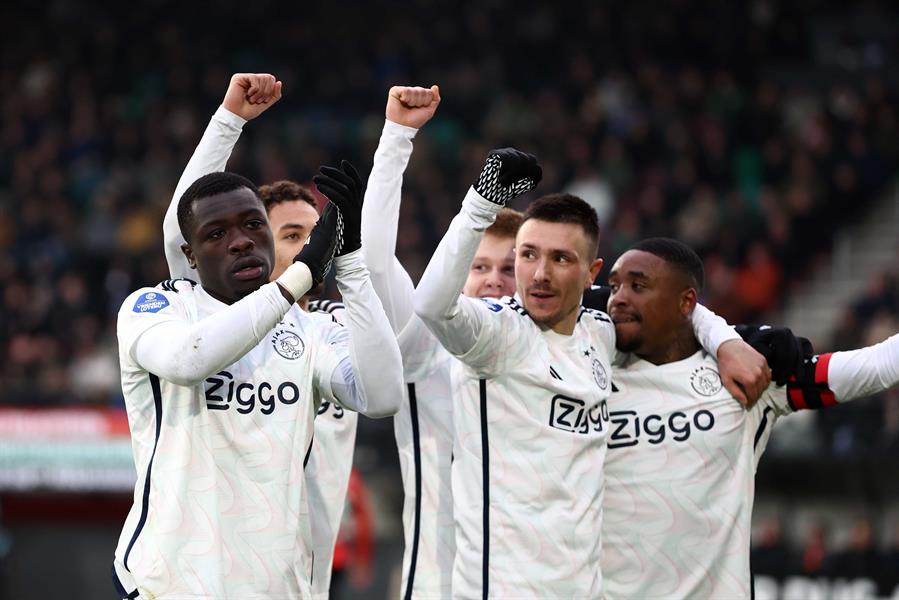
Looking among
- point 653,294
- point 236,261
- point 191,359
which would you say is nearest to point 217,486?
point 191,359

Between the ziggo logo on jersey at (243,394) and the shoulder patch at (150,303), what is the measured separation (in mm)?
300

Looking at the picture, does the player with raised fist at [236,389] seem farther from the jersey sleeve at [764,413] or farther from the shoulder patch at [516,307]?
the jersey sleeve at [764,413]

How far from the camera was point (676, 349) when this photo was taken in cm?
593

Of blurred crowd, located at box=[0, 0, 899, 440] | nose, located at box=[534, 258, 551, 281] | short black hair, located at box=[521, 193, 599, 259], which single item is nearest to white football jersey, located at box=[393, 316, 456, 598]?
nose, located at box=[534, 258, 551, 281]

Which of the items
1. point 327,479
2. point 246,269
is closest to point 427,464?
point 327,479

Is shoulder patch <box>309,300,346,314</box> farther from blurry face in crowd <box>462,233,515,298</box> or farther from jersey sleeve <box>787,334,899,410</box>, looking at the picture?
jersey sleeve <box>787,334,899,410</box>

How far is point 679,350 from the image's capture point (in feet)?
19.5

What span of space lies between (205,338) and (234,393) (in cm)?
36

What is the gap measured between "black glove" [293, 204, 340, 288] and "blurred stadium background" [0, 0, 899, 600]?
7969mm

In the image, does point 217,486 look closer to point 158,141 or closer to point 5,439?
point 5,439

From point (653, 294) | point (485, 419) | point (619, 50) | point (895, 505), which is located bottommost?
point (895, 505)

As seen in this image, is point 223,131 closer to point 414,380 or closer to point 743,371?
→ point 414,380

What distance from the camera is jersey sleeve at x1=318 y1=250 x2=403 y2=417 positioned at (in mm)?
4820

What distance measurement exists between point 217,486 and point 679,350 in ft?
7.12
